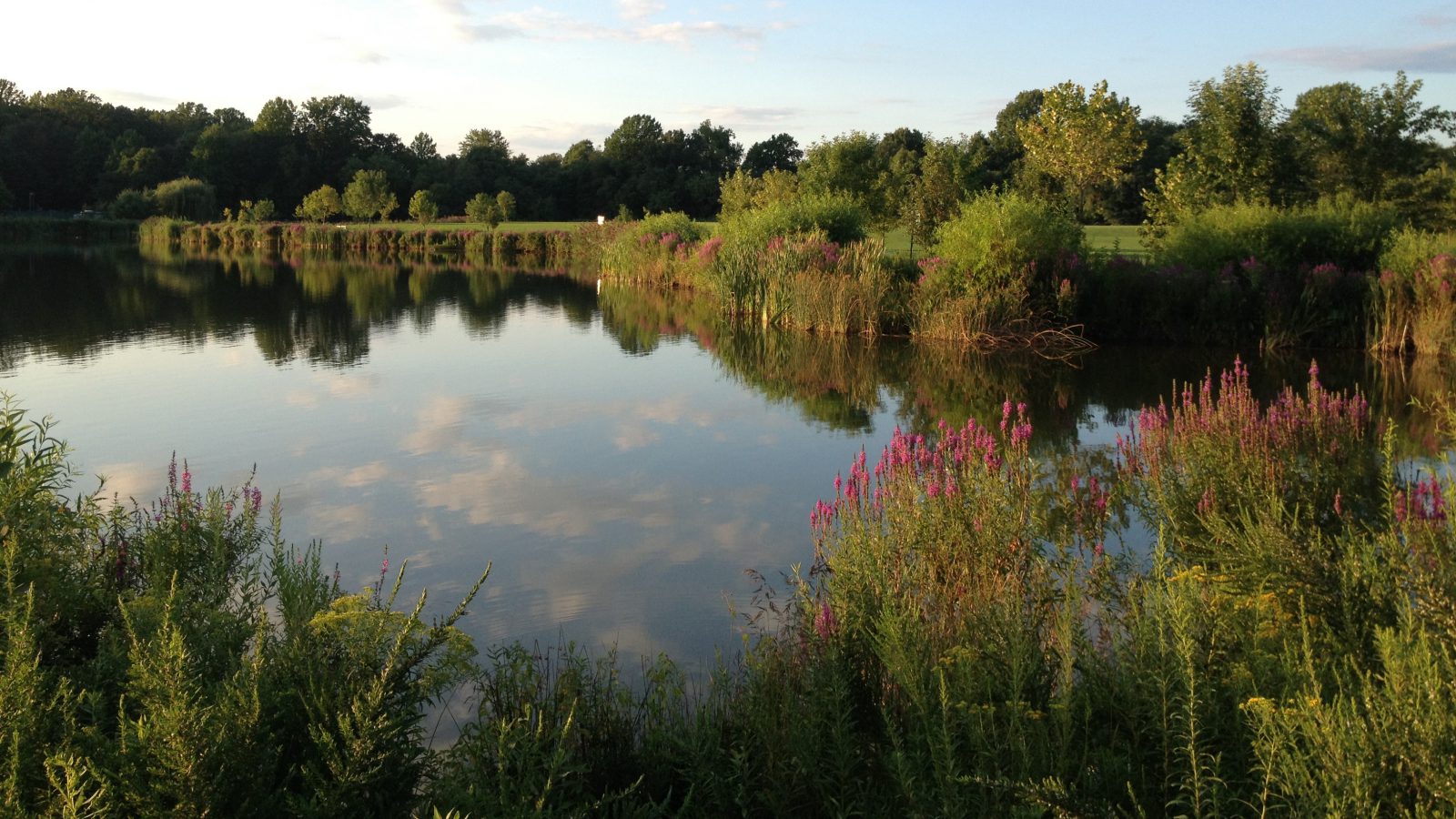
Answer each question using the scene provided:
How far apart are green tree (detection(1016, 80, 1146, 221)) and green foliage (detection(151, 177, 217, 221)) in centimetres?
5752

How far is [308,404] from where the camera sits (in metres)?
12.8

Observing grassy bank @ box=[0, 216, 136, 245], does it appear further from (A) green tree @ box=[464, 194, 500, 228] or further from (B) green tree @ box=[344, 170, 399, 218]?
(A) green tree @ box=[464, 194, 500, 228]

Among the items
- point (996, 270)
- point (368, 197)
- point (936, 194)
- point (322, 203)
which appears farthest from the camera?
point (322, 203)

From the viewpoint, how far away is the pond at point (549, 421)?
6.95 m

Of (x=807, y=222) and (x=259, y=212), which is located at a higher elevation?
(x=259, y=212)

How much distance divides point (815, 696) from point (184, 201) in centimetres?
7563

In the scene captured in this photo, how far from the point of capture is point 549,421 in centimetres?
1220

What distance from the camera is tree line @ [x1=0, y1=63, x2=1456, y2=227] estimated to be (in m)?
25.0

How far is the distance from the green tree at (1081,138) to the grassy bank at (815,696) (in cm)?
2435

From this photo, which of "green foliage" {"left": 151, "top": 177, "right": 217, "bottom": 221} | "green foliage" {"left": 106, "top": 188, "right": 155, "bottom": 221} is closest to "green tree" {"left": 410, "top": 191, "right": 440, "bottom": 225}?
"green foliage" {"left": 151, "top": 177, "right": 217, "bottom": 221}

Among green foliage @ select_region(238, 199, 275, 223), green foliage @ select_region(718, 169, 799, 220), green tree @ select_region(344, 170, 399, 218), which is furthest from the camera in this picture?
green foliage @ select_region(238, 199, 275, 223)

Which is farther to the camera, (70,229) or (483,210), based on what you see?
(70,229)

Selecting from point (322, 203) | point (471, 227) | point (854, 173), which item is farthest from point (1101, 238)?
point (322, 203)

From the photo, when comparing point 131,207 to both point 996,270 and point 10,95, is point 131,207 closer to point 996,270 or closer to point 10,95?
point 10,95
